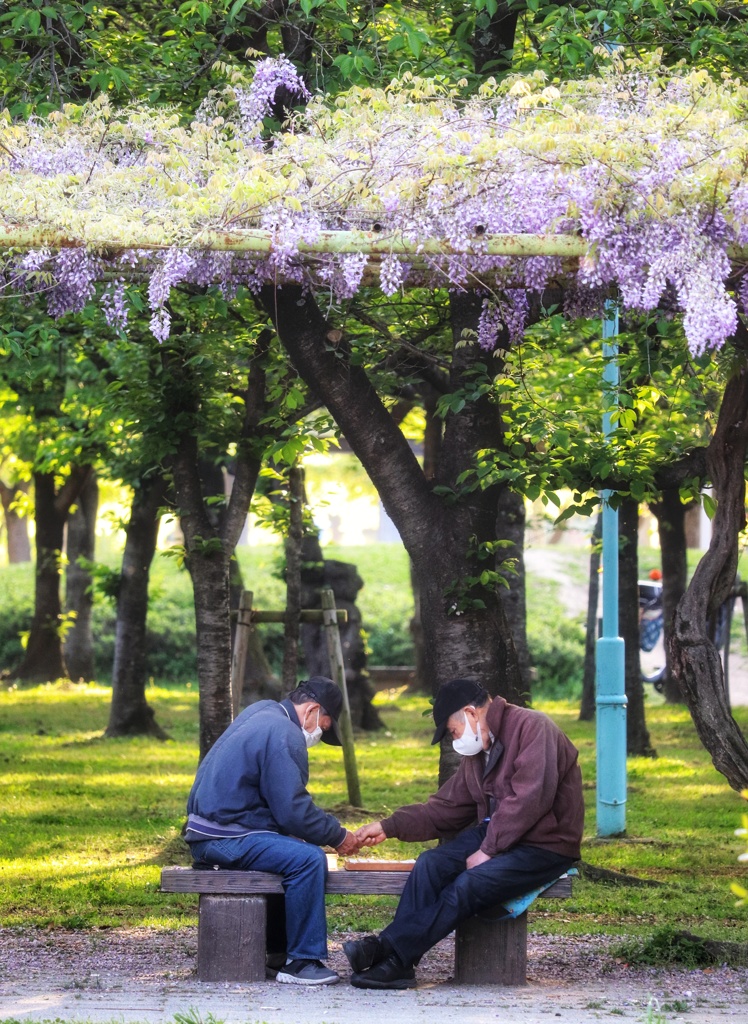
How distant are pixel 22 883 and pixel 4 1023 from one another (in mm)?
3928

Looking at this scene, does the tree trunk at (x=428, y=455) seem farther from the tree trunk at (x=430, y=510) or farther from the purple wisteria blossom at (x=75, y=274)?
the purple wisteria blossom at (x=75, y=274)

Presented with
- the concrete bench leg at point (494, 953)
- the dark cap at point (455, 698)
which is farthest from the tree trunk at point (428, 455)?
the concrete bench leg at point (494, 953)

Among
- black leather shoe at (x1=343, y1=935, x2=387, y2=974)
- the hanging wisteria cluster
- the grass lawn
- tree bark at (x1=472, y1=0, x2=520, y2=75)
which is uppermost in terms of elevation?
tree bark at (x1=472, y1=0, x2=520, y2=75)

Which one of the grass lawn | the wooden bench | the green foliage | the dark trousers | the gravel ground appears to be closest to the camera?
the gravel ground

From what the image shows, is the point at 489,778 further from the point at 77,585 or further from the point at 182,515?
the point at 77,585

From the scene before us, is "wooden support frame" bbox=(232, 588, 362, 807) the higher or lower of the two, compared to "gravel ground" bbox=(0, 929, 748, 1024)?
higher

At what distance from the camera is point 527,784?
612 centimetres

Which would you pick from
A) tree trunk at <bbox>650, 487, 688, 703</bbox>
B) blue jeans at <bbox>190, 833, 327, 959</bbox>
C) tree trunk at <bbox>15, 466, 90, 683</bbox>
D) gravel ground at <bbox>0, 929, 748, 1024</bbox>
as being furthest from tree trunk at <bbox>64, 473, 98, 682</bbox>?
blue jeans at <bbox>190, 833, 327, 959</bbox>

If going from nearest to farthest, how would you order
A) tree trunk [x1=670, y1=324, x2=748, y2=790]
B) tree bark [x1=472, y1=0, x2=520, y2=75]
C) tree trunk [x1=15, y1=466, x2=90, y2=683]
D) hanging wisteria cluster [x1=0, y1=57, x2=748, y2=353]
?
1. hanging wisteria cluster [x1=0, y1=57, x2=748, y2=353]
2. tree trunk [x1=670, y1=324, x2=748, y2=790]
3. tree bark [x1=472, y1=0, x2=520, y2=75]
4. tree trunk [x1=15, y1=466, x2=90, y2=683]

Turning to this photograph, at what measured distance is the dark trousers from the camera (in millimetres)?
6094

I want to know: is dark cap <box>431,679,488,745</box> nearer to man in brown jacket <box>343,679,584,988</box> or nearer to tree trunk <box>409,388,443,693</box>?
man in brown jacket <box>343,679,584,988</box>

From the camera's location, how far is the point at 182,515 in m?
10.3

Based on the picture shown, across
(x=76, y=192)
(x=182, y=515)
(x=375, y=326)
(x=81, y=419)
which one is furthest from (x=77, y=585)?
(x=76, y=192)

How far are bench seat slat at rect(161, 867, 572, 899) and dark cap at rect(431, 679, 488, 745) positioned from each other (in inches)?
26.9
